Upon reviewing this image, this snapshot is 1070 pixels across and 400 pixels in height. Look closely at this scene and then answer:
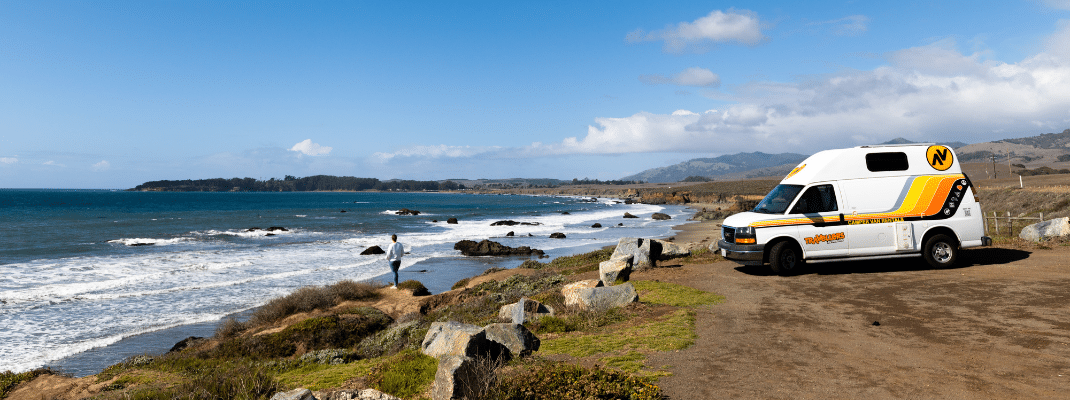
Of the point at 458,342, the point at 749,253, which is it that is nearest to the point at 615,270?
the point at 749,253

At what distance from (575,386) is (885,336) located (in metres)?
5.02

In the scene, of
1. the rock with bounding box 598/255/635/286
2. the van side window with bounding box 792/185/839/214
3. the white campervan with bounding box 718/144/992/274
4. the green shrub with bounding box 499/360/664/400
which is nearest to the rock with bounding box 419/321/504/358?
the green shrub with bounding box 499/360/664/400

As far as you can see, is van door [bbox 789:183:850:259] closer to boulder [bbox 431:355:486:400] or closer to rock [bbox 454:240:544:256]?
boulder [bbox 431:355:486:400]

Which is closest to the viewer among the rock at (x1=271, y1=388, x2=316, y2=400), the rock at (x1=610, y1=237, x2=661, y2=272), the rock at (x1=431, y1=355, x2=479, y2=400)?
the rock at (x1=271, y1=388, x2=316, y2=400)

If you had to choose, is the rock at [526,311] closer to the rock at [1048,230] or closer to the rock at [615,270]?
the rock at [615,270]

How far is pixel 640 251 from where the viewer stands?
51.0 ft

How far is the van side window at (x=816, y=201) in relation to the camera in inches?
469

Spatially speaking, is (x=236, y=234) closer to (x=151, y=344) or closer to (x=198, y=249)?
(x=198, y=249)

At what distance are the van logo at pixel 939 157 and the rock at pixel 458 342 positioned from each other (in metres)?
11.0

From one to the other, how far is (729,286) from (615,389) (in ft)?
24.1

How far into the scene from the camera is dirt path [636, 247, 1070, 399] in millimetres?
5617

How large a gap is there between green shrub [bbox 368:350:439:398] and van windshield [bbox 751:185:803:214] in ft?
29.5

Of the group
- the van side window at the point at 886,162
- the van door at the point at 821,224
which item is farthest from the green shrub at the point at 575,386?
the van side window at the point at 886,162

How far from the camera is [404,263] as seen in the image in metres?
28.4
